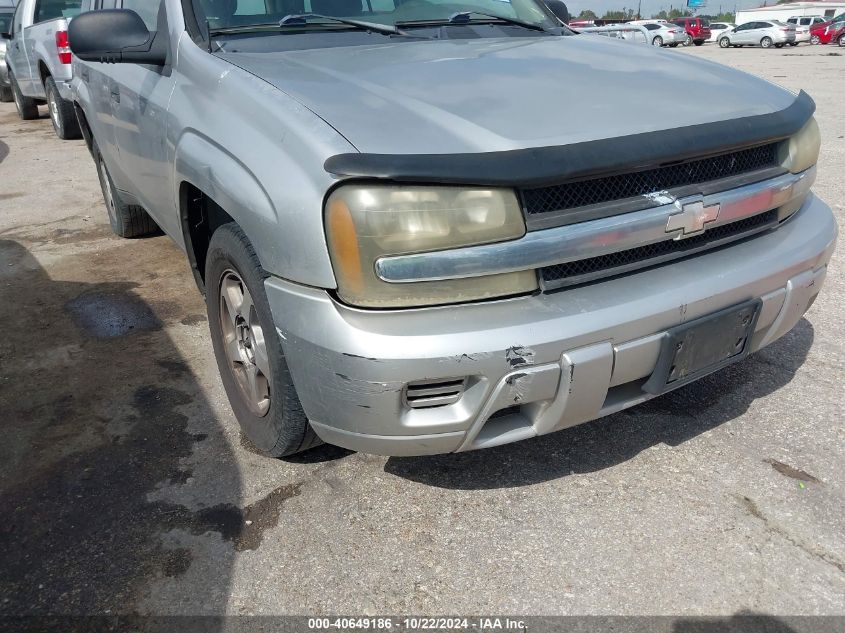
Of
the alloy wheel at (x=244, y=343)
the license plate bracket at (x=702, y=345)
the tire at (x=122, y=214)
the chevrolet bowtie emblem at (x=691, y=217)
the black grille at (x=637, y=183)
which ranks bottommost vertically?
the tire at (x=122, y=214)

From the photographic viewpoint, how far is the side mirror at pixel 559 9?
3.61 m

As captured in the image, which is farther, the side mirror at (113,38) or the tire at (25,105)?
the tire at (25,105)

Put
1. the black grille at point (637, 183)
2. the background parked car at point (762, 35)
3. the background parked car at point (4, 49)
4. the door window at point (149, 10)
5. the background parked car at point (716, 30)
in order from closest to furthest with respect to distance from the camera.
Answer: the black grille at point (637, 183)
the door window at point (149, 10)
the background parked car at point (4, 49)
the background parked car at point (762, 35)
the background parked car at point (716, 30)

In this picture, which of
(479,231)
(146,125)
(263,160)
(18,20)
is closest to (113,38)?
(146,125)

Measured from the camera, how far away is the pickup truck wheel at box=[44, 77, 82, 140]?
8414 millimetres

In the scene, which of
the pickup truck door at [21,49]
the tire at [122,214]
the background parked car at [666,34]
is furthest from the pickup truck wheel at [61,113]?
the background parked car at [666,34]

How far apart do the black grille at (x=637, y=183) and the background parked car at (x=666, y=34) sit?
37045 mm

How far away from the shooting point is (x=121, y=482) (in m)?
2.31

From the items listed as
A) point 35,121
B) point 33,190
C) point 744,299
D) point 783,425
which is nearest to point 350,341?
point 744,299

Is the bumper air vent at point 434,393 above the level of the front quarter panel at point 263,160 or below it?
below

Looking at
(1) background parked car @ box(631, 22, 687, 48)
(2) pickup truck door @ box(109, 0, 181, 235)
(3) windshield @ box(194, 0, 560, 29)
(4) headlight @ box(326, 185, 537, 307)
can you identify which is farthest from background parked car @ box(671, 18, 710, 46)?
(4) headlight @ box(326, 185, 537, 307)

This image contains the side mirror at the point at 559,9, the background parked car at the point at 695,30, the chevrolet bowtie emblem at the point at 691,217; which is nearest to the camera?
the chevrolet bowtie emblem at the point at 691,217

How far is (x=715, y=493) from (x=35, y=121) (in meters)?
11.2

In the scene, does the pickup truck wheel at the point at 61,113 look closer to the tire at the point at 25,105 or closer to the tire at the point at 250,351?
the tire at the point at 25,105
